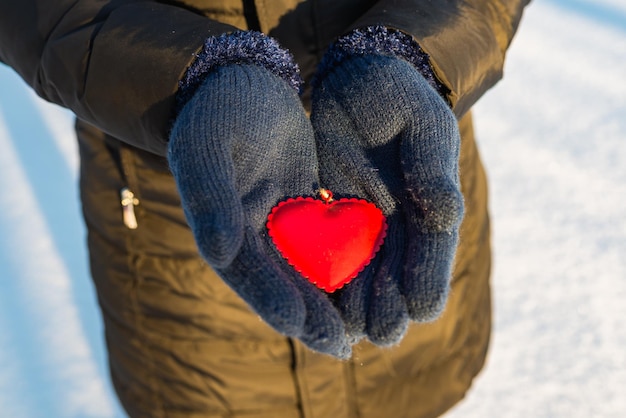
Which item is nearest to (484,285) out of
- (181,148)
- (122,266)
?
(122,266)

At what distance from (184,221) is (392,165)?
37cm

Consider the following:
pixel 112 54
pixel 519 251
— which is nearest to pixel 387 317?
pixel 112 54

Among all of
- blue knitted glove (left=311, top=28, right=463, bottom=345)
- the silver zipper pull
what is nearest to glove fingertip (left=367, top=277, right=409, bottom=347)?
blue knitted glove (left=311, top=28, right=463, bottom=345)

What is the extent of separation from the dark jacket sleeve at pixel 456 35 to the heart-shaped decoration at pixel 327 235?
201 millimetres

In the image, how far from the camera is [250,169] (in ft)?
2.37

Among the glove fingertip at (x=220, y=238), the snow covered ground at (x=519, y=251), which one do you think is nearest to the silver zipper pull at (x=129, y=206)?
the glove fingertip at (x=220, y=238)

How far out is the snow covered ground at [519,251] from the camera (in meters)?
1.64

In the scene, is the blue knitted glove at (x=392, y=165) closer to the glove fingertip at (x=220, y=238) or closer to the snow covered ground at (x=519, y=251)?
the glove fingertip at (x=220, y=238)

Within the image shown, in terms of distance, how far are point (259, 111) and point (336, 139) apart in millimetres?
113

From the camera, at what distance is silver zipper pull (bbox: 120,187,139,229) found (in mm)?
995

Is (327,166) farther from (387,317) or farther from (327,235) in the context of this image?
(387,317)

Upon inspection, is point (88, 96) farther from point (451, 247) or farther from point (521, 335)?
point (521, 335)

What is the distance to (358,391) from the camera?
1.12 meters

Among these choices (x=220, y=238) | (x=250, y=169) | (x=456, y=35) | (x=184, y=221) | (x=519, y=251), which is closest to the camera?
(x=220, y=238)
